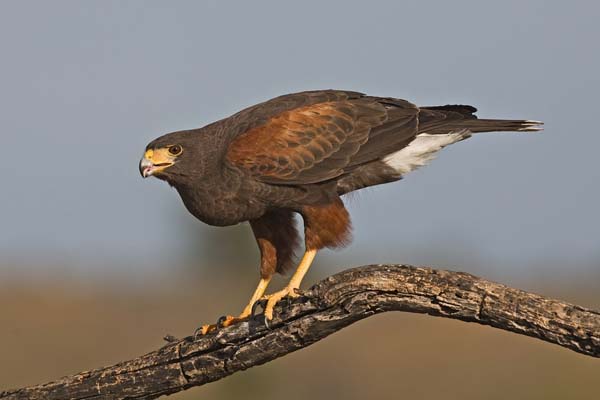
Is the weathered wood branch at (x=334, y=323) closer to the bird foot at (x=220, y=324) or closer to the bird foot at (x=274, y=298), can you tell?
the bird foot at (x=274, y=298)

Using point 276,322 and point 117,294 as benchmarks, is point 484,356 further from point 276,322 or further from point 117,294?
point 276,322

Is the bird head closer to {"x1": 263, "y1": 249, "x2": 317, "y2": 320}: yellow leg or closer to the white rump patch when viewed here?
{"x1": 263, "y1": 249, "x2": 317, "y2": 320}: yellow leg

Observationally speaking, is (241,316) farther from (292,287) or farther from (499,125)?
(499,125)

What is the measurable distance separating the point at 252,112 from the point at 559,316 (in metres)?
3.50

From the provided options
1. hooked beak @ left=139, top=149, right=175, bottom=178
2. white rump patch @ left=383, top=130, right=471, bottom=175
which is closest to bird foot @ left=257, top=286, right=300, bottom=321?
hooked beak @ left=139, top=149, right=175, bottom=178

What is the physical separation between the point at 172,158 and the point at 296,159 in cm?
100

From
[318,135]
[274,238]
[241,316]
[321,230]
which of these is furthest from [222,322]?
[318,135]

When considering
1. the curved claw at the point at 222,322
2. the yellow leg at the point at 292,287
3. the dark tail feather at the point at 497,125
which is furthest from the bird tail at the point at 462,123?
the curved claw at the point at 222,322

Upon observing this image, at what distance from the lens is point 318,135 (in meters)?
8.95

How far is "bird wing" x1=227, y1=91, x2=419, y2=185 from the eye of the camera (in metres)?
8.56

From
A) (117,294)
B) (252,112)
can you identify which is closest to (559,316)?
(252,112)

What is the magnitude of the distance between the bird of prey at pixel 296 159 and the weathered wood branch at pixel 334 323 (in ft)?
1.24

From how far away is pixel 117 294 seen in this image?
28.4 metres

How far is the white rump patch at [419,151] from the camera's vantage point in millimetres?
9141
